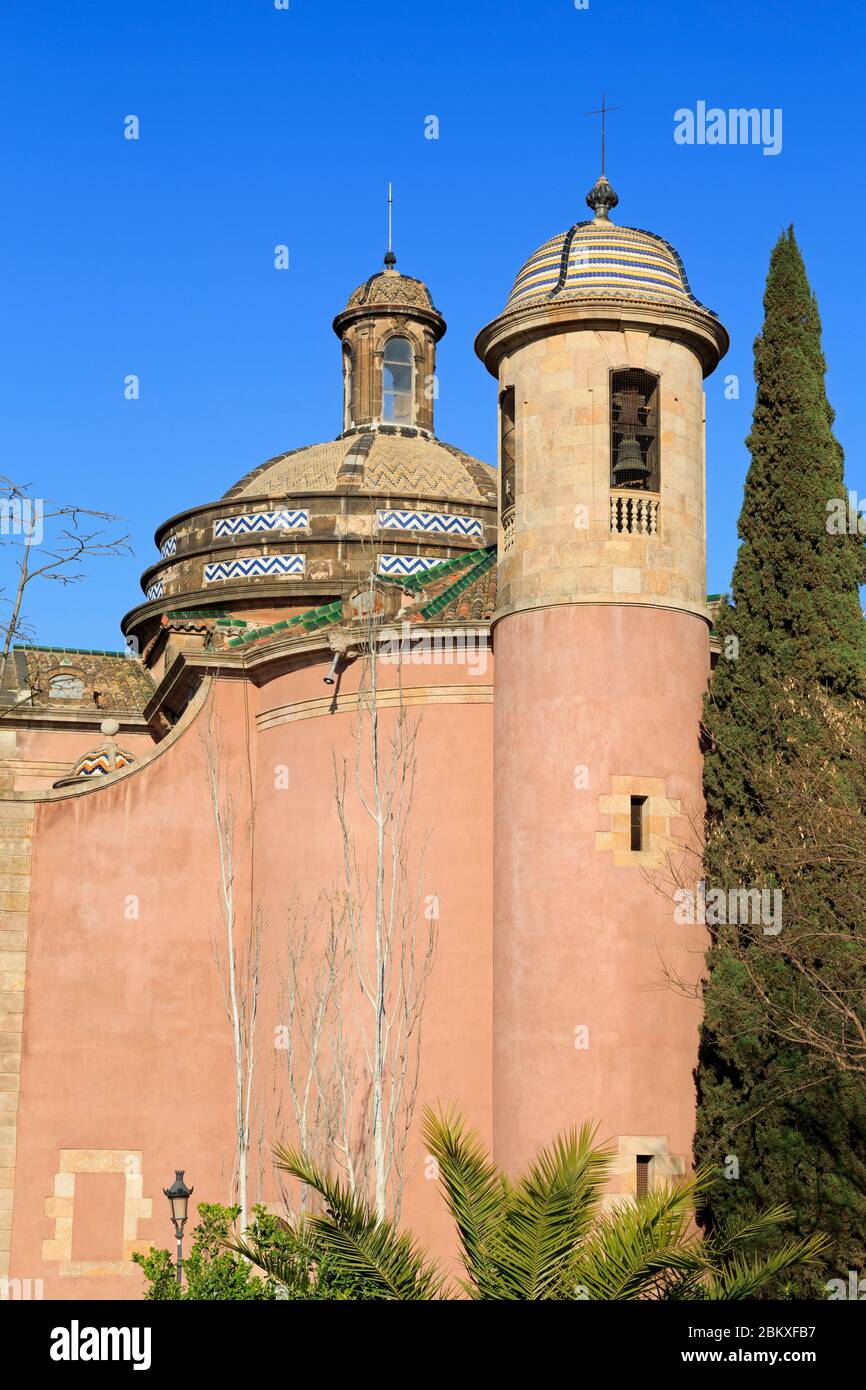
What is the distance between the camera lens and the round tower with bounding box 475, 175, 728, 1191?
19.6 m

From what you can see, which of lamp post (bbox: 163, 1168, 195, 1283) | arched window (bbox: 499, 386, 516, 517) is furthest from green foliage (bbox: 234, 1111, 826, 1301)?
arched window (bbox: 499, 386, 516, 517)

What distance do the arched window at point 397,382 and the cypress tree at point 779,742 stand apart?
49.8ft

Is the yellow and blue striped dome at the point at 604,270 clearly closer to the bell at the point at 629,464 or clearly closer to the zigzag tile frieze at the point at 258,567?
the bell at the point at 629,464

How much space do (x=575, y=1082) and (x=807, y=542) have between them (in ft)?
20.7

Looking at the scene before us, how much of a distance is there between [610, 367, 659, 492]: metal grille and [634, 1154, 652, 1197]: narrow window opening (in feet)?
24.1

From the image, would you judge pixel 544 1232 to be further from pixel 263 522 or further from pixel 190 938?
pixel 263 522

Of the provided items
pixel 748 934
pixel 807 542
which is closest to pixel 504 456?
pixel 807 542

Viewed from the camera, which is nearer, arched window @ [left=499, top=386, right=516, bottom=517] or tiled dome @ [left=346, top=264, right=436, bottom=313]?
arched window @ [left=499, top=386, right=516, bottom=517]

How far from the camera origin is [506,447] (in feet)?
72.3

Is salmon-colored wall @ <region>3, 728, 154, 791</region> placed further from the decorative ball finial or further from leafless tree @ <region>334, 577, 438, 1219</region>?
the decorative ball finial

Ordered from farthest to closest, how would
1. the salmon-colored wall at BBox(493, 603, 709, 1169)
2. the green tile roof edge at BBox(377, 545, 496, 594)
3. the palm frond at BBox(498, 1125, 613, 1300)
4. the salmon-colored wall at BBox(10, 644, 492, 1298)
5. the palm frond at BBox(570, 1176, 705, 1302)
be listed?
the green tile roof edge at BBox(377, 545, 496, 594) < the salmon-colored wall at BBox(10, 644, 492, 1298) < the salmon-colored wall at BBox(493, 603, 709, 1169) < the palm frond at BBox(498, 1125, 613, 1300) < the palm frond at BBox(570, 1176, 705, 1302)

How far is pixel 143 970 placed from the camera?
23.6 m

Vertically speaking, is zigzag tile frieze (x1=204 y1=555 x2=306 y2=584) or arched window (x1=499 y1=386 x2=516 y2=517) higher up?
zigzag tile frieze (x1=204 y1=555 x2=306 y2=584)

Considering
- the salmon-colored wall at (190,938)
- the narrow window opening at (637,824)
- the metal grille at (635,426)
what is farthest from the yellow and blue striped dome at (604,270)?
the narrow window opening at (637,824)
